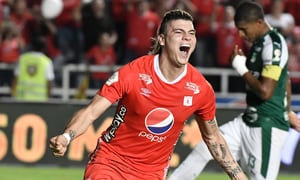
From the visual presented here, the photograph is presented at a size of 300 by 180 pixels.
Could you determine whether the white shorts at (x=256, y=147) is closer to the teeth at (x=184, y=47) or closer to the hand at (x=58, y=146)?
the teeth at (x=184, y=47)

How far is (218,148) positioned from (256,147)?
6.37 feet

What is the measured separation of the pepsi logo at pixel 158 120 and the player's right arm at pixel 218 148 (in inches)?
14.1

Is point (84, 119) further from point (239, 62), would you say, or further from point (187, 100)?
point (239, 62)

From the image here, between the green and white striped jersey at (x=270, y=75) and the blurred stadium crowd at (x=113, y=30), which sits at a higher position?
the green and white striped jersey at (x=270, y=75)

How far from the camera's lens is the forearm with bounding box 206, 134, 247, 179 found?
905cm

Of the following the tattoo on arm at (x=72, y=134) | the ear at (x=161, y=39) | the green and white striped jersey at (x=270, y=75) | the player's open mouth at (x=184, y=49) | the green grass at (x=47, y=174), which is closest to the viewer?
the tattoo on arm at (x=72, y=134)

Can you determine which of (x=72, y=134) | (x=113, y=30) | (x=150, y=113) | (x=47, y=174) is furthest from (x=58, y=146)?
(x=113, y=30)

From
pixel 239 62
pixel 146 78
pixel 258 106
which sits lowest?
pixel 258 106

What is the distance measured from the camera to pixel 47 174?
15.7 metres

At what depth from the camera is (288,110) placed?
1120cm

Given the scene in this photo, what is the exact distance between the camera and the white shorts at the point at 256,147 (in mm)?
10859

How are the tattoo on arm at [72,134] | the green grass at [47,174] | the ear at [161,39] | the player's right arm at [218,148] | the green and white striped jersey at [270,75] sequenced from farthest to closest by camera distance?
the green grass at [47,174]
the green and white striped jersey at [270,75]
the player's right arm at [218,148]
the ear at [161,39]
the tattoo on arm at [72,134]

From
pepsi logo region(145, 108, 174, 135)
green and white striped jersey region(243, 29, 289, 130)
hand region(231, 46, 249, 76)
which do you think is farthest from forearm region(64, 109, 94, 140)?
green and white striped jersey region(243, 29, 289, 130)

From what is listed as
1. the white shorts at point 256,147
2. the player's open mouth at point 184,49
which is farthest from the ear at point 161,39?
the white shorts at point 256,147
